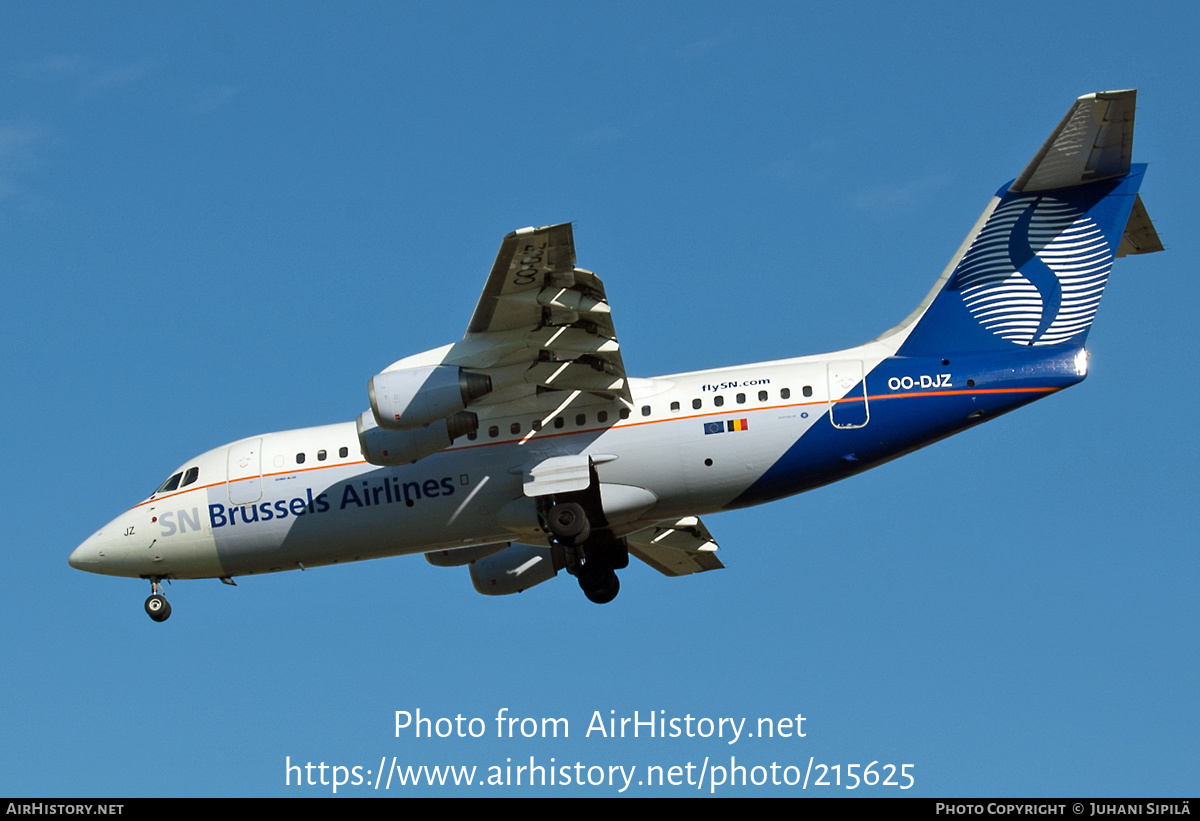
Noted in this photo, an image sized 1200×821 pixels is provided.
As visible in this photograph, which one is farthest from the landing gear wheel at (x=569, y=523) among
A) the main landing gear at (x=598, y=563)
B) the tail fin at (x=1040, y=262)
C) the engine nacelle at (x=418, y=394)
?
the tail fin at (x=1040, y=262)

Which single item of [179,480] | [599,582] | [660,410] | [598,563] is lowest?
[599,582]

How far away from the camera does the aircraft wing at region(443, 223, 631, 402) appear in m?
16.0

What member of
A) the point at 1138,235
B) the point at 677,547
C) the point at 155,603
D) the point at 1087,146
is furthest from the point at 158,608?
the point at 1138,235

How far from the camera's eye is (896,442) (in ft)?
58.6

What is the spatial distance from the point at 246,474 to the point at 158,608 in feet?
6.94

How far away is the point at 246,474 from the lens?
769 inches

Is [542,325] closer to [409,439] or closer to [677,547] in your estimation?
[409,439]

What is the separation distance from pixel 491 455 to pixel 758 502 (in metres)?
3.09

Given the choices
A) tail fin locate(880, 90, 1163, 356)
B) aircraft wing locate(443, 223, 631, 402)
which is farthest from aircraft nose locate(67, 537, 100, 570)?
tail fin locate(880, 90, 1163, 356)

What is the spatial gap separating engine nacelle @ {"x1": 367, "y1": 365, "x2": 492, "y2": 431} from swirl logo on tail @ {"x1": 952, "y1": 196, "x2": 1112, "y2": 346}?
581 centimetres

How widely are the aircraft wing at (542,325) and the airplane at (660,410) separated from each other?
0.03m
